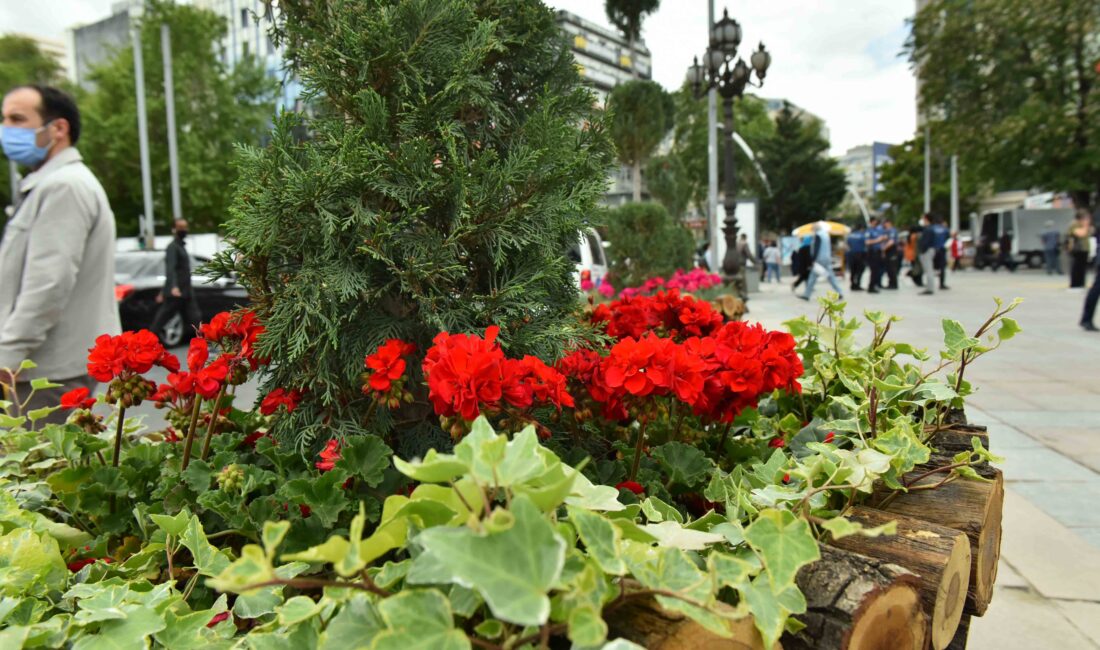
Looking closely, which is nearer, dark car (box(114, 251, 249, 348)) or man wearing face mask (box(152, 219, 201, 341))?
man wearing face mask (box(152, 219, 201, 341))

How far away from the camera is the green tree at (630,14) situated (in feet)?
135

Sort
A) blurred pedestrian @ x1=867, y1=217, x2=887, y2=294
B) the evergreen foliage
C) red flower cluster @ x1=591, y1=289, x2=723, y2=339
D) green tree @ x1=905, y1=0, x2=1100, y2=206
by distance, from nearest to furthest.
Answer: the evergreen foliage → red flower cluster @ x1=591, y1=289, x2=723, y2=339 → blurred pedestrian @ x1=867, y1=217, x2=887, y2=294 → green tree @ x1=905, y1=0, x2=1100, y2=206

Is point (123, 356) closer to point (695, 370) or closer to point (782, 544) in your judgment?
point (695, 370)

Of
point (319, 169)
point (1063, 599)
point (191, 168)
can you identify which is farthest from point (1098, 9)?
point (191, 168)

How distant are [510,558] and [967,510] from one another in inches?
41.7

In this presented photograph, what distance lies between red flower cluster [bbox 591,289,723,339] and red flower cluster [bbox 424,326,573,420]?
2.75 ft

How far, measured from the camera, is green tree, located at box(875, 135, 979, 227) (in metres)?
48.7

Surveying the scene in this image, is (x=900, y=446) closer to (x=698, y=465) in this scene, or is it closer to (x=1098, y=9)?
(x=698, y=465)

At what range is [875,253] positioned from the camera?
17453mm

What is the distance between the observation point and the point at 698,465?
5.10ft

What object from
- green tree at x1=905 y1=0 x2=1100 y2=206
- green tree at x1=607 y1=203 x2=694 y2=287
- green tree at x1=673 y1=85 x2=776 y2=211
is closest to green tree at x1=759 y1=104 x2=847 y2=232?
green tree at x1=673 y1=85 x2=776 y2=211

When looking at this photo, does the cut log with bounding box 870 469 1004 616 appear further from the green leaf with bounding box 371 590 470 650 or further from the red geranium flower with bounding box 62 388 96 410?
the red geranium flower with bounding box 62 388 96 410

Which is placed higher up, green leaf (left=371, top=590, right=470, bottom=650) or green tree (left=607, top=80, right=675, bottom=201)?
green tree (left=607, top=80, right=675, bottom=201)

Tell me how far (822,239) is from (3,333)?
15.6 metres
